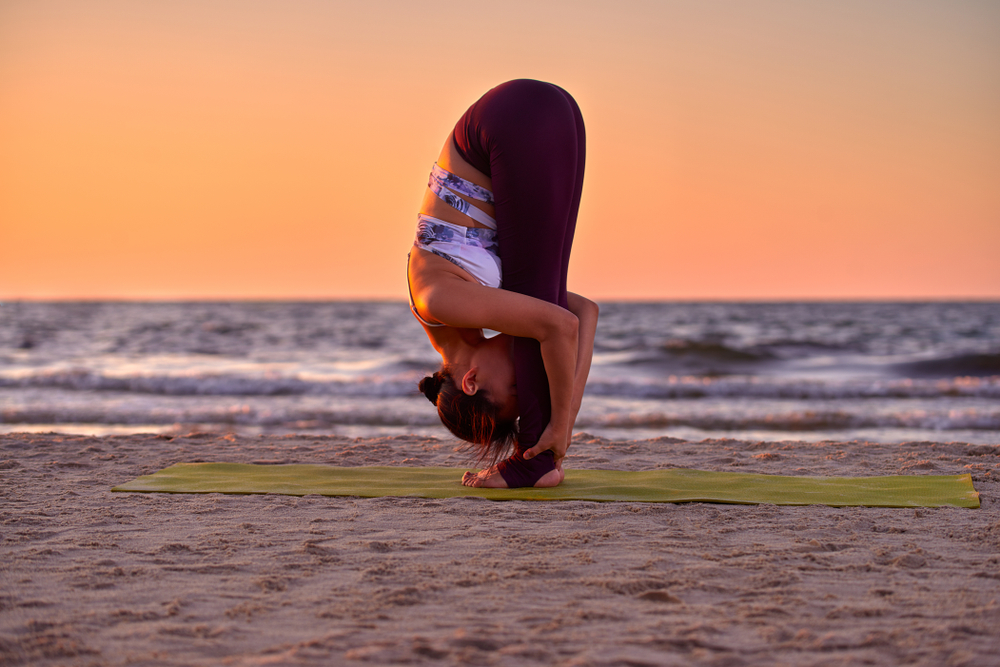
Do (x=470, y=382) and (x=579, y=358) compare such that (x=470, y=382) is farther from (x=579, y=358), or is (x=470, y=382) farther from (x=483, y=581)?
(x=483, y=581)

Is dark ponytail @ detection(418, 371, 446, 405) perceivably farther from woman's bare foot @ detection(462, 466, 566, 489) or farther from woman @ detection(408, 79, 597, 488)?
woman's bare foot @ detection(462, 466, 566, 489)

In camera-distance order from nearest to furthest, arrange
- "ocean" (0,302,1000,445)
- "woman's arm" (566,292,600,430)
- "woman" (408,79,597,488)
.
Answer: "woman" (408,79,597,488), "woman's arm" (566,292,600,430), "ocean" (0,302,1000,445)

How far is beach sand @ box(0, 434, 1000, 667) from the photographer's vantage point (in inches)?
60.1

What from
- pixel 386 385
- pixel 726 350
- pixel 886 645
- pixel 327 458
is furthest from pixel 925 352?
pixel 886 645

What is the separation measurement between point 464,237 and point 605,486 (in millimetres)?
1201

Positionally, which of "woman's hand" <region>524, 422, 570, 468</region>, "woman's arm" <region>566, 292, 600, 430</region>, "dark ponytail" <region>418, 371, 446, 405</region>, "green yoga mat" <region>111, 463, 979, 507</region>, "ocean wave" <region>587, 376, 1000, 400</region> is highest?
"woman's arm" <region>566, 292, 600, 430</region>

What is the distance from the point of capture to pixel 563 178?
9.62 feet

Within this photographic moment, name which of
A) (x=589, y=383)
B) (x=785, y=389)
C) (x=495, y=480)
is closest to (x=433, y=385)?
(x=495, y=480)

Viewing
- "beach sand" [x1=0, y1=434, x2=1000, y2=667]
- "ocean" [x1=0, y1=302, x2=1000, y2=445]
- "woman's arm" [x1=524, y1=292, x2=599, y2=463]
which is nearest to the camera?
"beach sand" [x1=0, y1=434, x2=1000, y2=667]

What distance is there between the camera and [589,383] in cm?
946

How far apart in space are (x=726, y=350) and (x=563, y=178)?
1142 cm

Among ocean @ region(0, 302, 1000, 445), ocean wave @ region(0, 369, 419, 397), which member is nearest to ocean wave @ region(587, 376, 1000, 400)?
ocean @ region(0, 302, 1000, 445)

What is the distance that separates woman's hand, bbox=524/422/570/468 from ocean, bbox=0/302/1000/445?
2666 millimetres

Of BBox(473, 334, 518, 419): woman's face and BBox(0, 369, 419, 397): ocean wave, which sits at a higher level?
BBox(473, 334, 518, 419): woman's face
